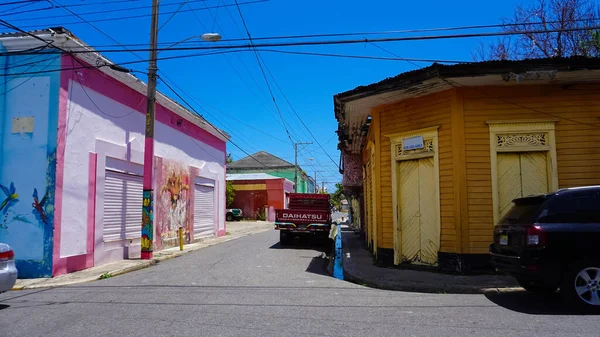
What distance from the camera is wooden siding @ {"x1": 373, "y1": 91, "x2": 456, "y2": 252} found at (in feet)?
32.4

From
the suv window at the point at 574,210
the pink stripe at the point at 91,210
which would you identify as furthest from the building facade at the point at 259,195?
the suv window at the point at 574,210

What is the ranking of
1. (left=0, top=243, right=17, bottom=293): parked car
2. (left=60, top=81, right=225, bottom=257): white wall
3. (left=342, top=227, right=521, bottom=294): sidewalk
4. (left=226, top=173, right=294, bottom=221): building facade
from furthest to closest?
(left=226, top=173, right=294, bottom=221): building facade → (left=60, top=81, right=225, bottom=257): white wall → (left=342, top=227, right=521, bottom=294): sidewalk → (left=0, top=243, right=17, bottom=293): parked car

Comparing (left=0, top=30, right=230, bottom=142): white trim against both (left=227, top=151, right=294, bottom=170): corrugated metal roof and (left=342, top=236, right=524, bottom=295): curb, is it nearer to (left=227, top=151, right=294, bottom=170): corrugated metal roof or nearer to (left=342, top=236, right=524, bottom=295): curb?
(left=342, top=236, right=524, bottom=295): curb

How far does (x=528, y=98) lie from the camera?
9750 millimetres

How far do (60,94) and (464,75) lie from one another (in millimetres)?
9813

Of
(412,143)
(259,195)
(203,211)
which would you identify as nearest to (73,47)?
(412,143)

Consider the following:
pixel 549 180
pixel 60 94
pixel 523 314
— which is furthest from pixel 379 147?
pixel 60 94

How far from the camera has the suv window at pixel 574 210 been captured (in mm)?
6527

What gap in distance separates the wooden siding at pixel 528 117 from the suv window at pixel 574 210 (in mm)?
2946

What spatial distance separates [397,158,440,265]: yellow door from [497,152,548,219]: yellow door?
1.50m

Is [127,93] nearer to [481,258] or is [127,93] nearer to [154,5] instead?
[154,5]

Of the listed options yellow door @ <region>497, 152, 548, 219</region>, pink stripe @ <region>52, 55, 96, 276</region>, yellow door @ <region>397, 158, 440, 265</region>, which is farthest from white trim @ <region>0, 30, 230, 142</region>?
yellow door @ <region>497, 152, 548, 219</region>

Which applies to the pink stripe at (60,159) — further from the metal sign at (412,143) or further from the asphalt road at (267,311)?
the metal sign at (412,143)

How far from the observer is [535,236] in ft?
21.2
